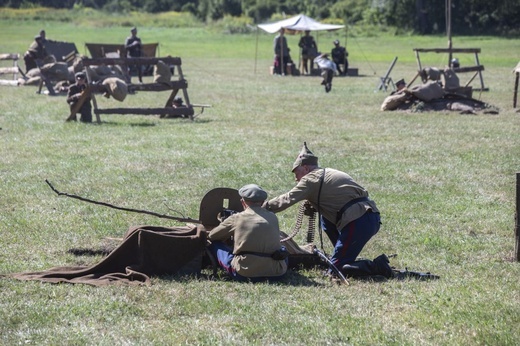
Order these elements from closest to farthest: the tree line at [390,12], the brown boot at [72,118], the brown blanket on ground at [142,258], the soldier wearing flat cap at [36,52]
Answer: the brown blanket on ground at [142,258], the brown boot at [72,118], the soldier wearing flat cap at [36,52], the tree line at [390,12]

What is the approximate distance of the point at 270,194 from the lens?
13734 mm

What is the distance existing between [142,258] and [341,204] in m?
2.08

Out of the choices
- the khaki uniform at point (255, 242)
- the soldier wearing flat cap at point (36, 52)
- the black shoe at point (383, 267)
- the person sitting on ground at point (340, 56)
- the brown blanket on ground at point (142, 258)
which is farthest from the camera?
the person sitting on ground at point (340, 56)

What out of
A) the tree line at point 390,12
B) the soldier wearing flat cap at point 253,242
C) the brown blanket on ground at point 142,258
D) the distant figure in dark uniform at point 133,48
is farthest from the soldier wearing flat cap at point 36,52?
the tree line at point 390,12

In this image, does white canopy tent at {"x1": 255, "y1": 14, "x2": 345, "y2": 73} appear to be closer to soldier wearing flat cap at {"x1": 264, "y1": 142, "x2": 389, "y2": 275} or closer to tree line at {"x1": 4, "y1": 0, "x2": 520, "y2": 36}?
tree line at {"x1": 4, "y1": 0, "x2": 520, "y2": 36}

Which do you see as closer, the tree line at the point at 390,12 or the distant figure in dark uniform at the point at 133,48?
the distant figure in dark uniform at the point at 133,48

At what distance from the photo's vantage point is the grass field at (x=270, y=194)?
293 inches

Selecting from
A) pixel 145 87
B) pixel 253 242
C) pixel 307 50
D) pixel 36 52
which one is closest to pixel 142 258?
pixel 253 242

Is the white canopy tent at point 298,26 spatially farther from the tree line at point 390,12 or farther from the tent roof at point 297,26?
the tree line at point 390,12

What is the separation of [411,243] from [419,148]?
8041mm

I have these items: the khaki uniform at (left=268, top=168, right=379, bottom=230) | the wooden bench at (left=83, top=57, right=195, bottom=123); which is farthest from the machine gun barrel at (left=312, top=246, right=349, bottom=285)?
the wooden bench at (left=83, top=57, right=195, bottom=123)

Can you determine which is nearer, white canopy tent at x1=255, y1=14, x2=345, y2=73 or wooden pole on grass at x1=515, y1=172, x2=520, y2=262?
wooden pole on grass at x1=515, y1=172, x2=520, y2=262

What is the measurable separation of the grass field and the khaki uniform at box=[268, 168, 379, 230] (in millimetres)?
688

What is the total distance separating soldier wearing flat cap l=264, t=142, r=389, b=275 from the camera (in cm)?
925
